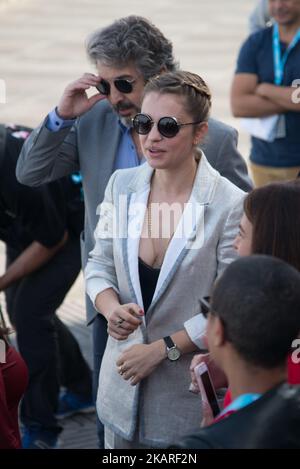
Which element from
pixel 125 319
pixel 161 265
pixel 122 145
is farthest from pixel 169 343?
pixel 122 145

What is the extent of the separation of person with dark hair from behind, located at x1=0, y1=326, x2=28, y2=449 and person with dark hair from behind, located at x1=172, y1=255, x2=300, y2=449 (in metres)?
1.11

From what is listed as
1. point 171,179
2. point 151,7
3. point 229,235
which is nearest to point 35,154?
point 171,179

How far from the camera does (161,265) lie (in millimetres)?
3486

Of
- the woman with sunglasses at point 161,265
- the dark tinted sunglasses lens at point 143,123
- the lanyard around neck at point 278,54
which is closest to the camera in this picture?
the woman with sunglasses at point 161,265

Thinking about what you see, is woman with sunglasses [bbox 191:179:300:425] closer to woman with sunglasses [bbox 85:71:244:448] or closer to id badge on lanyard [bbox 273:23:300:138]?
woman with sunglasses [bbox 85:71:244:448]

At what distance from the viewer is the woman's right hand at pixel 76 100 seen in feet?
13.2

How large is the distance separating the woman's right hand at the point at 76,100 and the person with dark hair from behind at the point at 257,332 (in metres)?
1.80

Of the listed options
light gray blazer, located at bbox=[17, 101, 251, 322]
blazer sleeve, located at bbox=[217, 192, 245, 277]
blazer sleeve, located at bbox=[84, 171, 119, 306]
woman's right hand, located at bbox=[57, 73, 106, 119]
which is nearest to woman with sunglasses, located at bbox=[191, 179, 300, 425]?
blazer sleeve, located at bbox=[217, 192, 245, 277]

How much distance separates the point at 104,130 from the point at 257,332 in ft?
6.52

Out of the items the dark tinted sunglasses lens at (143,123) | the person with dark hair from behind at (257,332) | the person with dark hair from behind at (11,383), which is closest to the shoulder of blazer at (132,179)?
the dark tinted sunglasses lens at (143,123)

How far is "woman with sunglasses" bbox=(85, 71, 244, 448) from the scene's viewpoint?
341cm

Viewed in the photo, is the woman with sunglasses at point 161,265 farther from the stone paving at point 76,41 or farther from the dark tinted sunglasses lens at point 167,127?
the stone paving at point 76,41

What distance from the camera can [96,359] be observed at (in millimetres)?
4176
